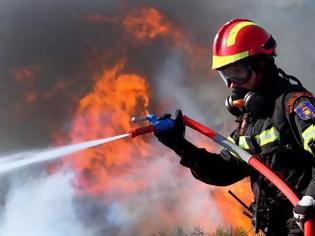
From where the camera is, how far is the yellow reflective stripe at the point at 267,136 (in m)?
3.88

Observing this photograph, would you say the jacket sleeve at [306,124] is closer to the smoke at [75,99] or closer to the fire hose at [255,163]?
the fire hose at [255,163]

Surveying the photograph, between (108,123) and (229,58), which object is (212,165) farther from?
(108,123)

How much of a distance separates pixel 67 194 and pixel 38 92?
267 centimetres

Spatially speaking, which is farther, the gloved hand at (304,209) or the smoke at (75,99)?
the smoke at (75,99)

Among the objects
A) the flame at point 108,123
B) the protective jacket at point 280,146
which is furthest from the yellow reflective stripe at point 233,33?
the flame at point 108,123

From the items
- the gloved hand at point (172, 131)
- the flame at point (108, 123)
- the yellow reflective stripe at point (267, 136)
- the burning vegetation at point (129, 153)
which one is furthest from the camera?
the burning vegetation at point (129, 153)

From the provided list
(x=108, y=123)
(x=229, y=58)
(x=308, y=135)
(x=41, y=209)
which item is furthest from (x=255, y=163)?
(x=108, y=123)

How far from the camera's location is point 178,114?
436cm

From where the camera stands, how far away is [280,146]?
386 centimetres

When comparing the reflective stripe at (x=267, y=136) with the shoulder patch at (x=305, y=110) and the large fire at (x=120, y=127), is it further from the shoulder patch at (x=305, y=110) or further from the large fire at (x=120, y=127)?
the large fire at (x=120, y=127)

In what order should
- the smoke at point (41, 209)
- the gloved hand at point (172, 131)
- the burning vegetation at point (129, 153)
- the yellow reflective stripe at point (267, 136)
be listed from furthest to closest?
1. the burning vegetation at point (129, 153)
2. the smoke at point (41, 209)
3. the gloved hand at point (172, 131)
4. the yellow reflective stripe at point (267, 136)

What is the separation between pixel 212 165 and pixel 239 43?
879 mm

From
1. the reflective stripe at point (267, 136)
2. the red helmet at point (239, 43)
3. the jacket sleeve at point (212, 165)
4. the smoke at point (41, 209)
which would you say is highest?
the red helmet at point (239, 43)

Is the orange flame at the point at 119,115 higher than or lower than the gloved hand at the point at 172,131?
lower
